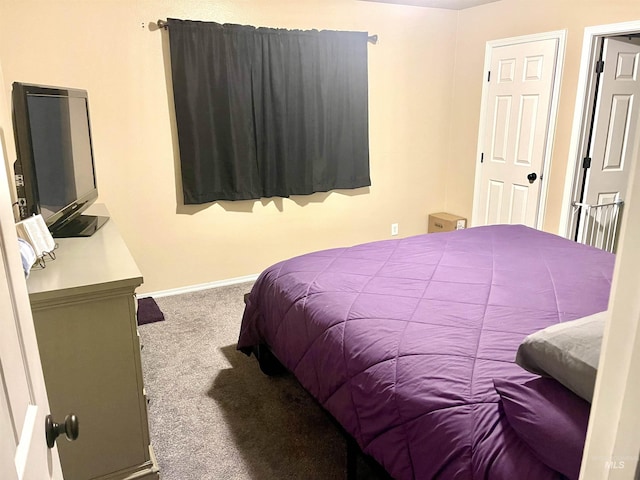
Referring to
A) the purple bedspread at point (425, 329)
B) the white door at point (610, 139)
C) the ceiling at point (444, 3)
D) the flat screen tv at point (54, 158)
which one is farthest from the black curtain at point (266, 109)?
the white door at point (610, 139)

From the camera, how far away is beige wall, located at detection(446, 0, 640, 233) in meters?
3.58

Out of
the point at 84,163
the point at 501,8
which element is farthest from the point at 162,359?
the point at 501,8

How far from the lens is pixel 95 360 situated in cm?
176

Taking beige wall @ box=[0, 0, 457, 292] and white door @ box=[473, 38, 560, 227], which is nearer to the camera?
beige wall @ box=[0, 0, 457, 292]

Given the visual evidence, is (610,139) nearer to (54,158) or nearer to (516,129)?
(516,129)

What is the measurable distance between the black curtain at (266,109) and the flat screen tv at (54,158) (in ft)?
2.99

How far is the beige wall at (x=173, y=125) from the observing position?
321cm

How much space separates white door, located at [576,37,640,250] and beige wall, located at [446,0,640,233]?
0.19m

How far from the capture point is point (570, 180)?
12.6 feet

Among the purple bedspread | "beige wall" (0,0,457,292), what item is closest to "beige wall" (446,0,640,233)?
"beige wall" (0,0,457,292)

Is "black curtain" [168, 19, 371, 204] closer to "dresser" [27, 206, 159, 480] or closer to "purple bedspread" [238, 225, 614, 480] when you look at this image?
"purple bedspread" [238, 225, 614, 480]

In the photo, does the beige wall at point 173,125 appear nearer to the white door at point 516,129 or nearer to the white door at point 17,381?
the white door at point 516,129

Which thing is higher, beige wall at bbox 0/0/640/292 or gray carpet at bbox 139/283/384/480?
beige wall at bbox 0/0/640/292

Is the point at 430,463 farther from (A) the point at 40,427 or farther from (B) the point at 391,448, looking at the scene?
(A) the point at 40,427
